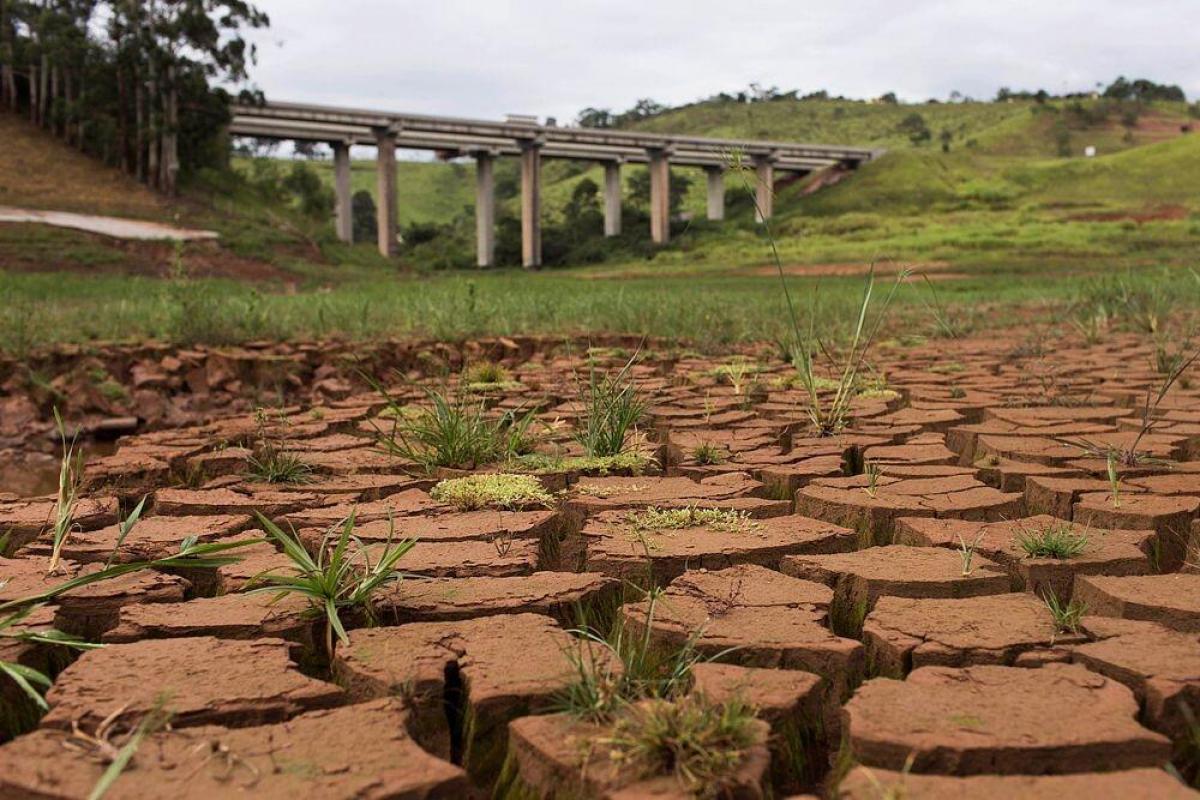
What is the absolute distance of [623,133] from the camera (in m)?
44.7

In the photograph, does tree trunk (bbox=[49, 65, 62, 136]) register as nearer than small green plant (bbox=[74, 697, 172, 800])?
No

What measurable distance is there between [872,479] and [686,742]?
5.57 ft

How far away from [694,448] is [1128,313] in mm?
6238

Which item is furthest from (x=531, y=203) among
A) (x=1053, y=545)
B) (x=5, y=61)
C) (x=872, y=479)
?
(x=1053, y=545)

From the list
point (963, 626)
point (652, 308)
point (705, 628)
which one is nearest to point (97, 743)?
point (705, 628)

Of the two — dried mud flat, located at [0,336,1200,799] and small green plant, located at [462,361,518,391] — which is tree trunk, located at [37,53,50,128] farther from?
dried mud flat, located at [0,336,1200,799]

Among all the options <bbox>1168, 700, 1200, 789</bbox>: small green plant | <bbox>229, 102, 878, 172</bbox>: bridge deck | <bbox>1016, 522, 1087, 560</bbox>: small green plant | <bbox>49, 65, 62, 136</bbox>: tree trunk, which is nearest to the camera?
<bbox>1168, 700, 1200, 789</bbox>: small green plant

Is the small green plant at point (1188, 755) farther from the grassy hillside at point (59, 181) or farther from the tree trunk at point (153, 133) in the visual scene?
the tree trunk at point (153, 133)

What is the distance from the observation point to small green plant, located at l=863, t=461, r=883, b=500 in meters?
2.81

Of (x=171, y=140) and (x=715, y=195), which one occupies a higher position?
(x=715, y=195)

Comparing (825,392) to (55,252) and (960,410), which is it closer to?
(960,410)

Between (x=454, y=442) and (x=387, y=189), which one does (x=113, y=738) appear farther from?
(x=387, y=189)

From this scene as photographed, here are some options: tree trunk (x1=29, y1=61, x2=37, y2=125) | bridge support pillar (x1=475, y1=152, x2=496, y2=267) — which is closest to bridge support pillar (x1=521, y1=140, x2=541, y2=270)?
bridge support pillar (x1=475, y1=152, x2=496, y2=267)

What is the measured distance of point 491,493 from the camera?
2873 mm
